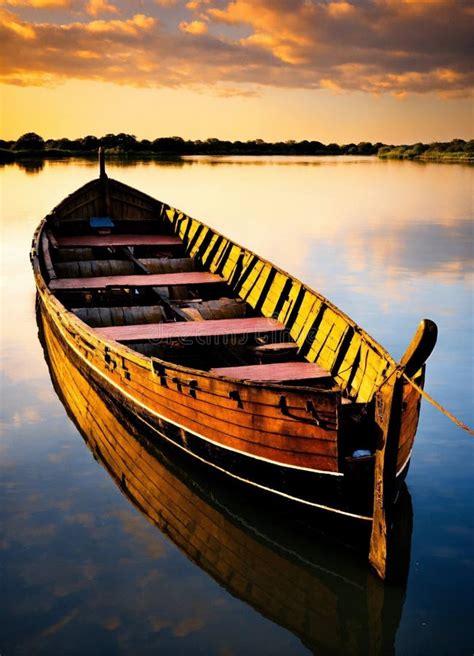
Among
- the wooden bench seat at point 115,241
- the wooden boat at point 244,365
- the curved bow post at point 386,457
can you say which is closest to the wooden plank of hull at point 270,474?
the wooden boat at point 244,365

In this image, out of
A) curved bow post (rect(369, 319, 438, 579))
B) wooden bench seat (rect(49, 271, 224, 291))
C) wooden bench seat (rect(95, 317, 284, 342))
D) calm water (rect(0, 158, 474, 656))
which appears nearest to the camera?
calm water (rect(0, 158, 474, 656))

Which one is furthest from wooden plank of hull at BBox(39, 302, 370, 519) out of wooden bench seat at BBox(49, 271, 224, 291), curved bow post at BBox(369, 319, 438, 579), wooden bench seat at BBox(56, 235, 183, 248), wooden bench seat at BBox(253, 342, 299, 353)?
wooden bench seat at BBox(56, 235, 183, 248)

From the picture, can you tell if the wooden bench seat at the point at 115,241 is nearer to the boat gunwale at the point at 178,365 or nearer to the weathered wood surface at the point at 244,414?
the boat gunwale at the point at 178,365

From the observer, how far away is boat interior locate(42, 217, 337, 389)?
1123 centimetres

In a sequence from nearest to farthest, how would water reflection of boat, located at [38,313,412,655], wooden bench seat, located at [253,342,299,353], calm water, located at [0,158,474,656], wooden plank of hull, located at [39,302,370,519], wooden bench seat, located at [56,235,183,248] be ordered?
1. calm water, located at [0,158,474,656]
2. water reflection of boat, located at [38,313,412,655]
3. wooden plank of hull, located at [39,302,370,519]
4. wooden bench seat, located at [253,342,299,353]
5. wooden bench seat, located at [56,235,183,248]

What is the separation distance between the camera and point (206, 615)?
6863 mm

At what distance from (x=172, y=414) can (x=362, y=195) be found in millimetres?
46960

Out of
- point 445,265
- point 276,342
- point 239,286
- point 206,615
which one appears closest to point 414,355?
point 206,615

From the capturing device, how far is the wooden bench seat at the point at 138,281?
14750mm

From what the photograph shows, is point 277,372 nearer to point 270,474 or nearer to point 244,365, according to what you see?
point 244,365

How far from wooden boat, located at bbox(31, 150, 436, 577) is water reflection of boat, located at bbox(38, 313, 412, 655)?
406 millimetres

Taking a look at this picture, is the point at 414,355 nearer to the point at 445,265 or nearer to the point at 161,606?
the point at 161,606

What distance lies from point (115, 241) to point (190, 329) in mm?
8265

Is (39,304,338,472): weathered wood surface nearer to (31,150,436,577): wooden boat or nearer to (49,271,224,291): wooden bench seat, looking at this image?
(31,150,436,577): wooden boat
